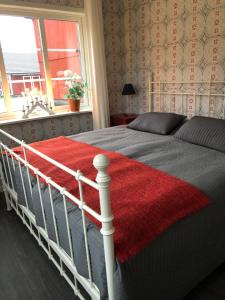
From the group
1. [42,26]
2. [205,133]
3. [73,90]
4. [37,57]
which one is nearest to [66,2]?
[42,26]

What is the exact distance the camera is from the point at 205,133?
7.63ft

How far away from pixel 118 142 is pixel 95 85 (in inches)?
51.9

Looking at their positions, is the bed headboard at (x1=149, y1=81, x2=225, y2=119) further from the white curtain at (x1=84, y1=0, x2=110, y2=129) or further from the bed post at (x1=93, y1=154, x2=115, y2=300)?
the bed post at (x1=93, y1=154, x2=115, y2=300)

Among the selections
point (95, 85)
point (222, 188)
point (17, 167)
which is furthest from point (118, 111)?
point (222, 188)

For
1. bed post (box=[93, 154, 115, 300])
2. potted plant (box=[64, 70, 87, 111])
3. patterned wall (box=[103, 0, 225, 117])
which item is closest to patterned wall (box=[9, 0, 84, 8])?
patterned wall (box=[103, 0, 225, 117])

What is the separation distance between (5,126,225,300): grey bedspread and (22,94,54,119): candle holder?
55.4 inches

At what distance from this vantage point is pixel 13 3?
2.79 meters

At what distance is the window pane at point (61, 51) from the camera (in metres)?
3.37

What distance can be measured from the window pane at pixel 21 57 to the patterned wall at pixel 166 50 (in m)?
1.03

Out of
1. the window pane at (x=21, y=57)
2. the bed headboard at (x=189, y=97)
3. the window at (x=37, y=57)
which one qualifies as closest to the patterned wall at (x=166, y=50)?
the bed headboard at (x=189, y=97)

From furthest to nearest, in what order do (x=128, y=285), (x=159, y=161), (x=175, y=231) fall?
(x=159, y=161)
(x=175, y=231)
(x=128, y=285)

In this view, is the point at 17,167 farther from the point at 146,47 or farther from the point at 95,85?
the point at 146,47

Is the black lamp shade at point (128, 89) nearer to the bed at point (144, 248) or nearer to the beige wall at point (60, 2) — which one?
the beige wall at point (60, 2)

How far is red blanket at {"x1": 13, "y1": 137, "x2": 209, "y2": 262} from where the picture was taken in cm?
112
